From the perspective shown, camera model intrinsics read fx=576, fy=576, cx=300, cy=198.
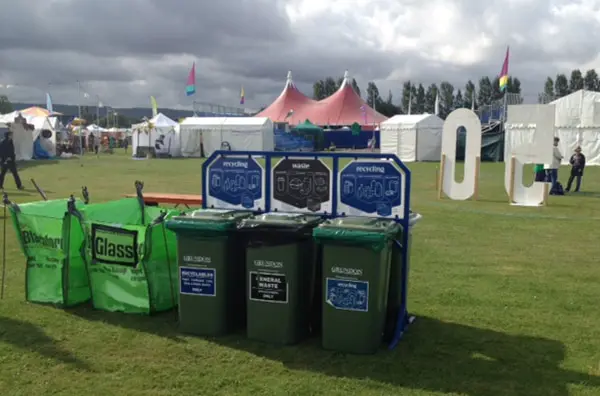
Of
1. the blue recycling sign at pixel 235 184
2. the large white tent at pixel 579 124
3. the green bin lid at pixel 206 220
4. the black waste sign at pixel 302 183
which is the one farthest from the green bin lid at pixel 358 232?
the large white tent at pixel 579 124

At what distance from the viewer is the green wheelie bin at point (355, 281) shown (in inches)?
184

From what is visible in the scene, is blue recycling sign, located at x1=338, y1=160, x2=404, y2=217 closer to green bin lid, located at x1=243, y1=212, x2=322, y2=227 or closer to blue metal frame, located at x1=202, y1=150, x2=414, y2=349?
blue metal frame, located at x1=202, y1=150, x2=414, y2=349

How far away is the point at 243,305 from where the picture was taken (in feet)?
17.9

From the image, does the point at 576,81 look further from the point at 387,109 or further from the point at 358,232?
the point at 358,232

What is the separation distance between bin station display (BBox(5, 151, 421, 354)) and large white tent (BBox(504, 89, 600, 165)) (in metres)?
30.5

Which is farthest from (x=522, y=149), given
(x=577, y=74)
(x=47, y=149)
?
(x=577, y=74)

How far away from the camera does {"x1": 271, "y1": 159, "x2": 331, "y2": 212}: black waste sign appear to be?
559cm

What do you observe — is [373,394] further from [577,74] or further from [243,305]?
[577,74]

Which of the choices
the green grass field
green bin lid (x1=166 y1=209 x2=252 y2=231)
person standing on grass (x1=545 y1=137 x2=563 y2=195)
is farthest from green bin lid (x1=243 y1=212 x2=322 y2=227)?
person standing on grass (x1=545 y1=137 x2=563 y2=195)

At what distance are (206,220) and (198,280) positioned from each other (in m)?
0.56

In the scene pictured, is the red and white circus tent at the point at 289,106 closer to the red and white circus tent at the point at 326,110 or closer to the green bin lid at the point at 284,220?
the red and white circus tent at the point at 326,110

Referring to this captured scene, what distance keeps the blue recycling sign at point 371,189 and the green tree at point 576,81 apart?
3752 inches

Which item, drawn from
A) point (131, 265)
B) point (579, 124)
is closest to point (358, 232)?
point (131, 265)

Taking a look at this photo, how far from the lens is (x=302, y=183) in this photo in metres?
5.67
